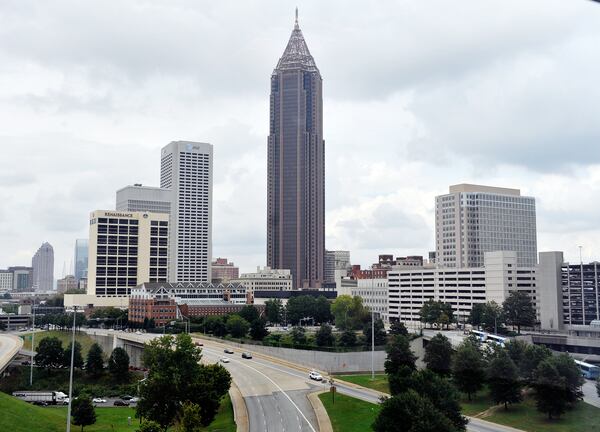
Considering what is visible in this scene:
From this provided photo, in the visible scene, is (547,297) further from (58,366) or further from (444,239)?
(58,366)


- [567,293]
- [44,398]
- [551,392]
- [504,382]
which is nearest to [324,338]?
[504,382]

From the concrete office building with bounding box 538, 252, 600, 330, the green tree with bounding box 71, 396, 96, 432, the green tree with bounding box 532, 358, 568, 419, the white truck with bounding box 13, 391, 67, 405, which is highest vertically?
the concrete office building with bounding box 538, 252, 600, 330

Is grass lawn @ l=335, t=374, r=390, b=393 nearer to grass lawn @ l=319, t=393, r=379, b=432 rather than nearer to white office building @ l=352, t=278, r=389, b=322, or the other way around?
grass lawn @ l=319, t=393, r=379, b=432

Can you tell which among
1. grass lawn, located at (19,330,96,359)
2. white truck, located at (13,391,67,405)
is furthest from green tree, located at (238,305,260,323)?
white truck, located at (13,391,67,405)

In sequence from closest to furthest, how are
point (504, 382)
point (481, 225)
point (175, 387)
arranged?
point (175, 387), point (504, 382), point (481, 225)

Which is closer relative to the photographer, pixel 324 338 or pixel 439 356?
pixel 439 356

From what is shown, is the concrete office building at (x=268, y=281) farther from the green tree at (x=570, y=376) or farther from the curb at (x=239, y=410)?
the green tree at (x=570, y=376)

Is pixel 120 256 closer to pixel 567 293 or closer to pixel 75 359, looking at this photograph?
pixel 75 359

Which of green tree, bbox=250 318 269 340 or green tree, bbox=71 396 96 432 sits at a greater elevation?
green tree, bbox=250 318 269 340

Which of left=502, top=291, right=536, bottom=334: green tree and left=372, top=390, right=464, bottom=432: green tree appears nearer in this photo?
left=372, top=390, right=464, bottom=432: green tree
